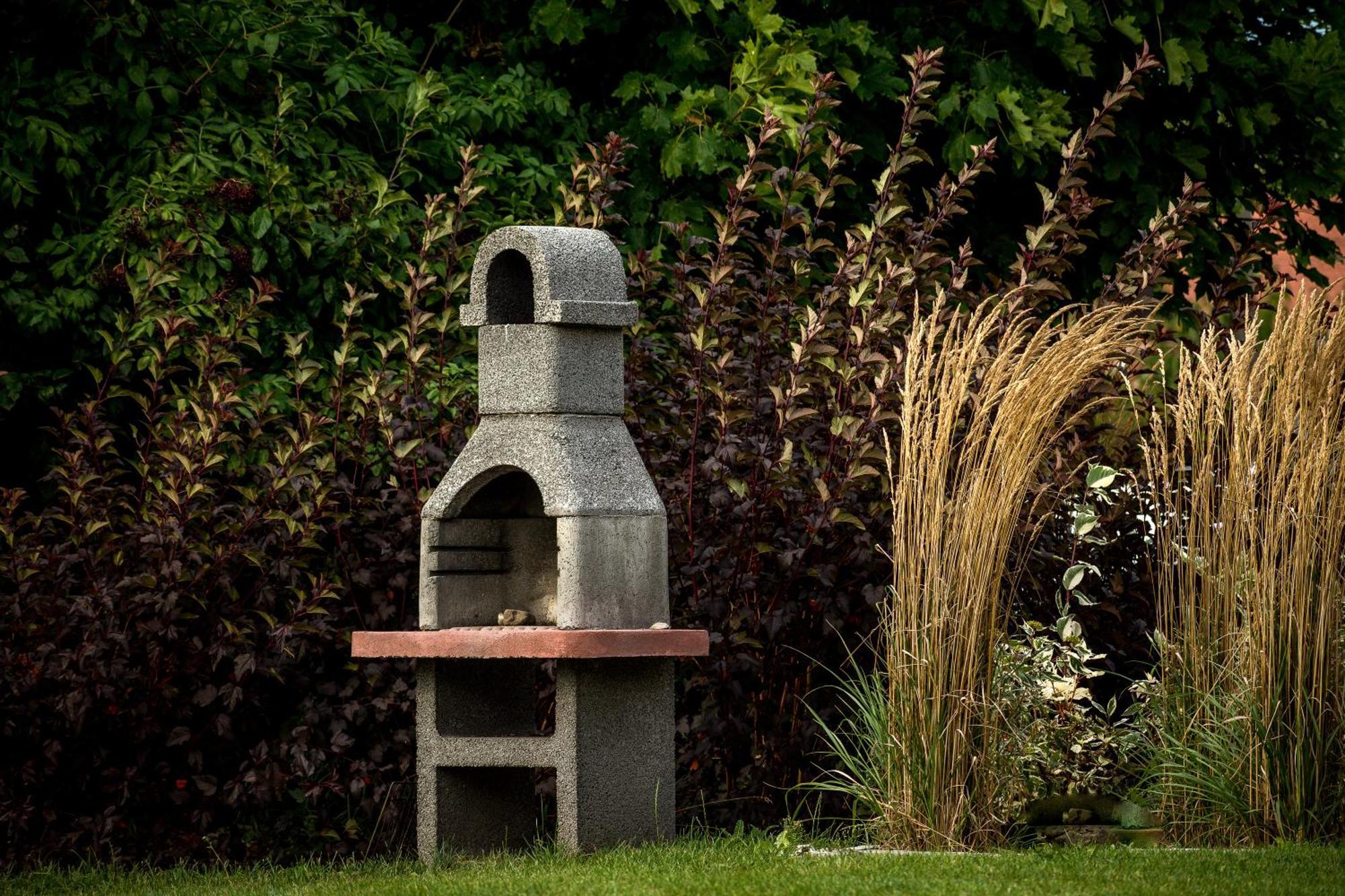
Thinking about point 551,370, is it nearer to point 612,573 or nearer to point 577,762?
point 612,573

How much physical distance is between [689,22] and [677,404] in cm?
318

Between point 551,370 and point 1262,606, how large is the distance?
2.37 meters

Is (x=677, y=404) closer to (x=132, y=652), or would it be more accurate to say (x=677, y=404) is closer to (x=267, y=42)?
(x=132, y=652)

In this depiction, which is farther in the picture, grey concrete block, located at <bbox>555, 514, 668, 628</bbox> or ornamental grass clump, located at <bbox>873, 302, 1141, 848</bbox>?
grey concrete block, located at <bbox>555, 514, 668, 628</bbox>

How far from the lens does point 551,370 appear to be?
19.4 feet

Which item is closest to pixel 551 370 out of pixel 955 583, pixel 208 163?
pixel 955 583

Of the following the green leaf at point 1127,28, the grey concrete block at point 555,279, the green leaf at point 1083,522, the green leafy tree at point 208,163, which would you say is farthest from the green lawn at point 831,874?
the green leaf at point 1127,28

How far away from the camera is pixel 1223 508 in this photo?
223 inches

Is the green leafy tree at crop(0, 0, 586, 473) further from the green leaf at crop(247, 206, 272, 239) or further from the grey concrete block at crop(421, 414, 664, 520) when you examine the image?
the grey concrete block at crop(421, 414, 664, 520)

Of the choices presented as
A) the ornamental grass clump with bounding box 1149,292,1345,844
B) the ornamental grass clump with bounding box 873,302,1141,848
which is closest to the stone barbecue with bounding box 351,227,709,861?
the ornamental grass clump with bounding box 873,302,1141,848

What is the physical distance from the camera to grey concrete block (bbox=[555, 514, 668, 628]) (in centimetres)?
571

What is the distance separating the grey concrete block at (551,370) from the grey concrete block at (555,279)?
0.21 feet

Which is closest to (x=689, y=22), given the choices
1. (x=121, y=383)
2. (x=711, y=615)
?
(x=121, y=383)

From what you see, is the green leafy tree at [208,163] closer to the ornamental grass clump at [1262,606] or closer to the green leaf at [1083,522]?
the green leaf at [1083,522]
